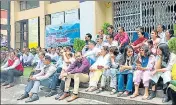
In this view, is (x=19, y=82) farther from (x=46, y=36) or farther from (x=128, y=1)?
(x=46, y=36)

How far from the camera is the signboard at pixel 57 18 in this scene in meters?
12.7

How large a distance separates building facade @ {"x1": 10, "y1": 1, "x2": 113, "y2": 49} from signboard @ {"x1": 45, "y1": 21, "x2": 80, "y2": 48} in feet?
0.82

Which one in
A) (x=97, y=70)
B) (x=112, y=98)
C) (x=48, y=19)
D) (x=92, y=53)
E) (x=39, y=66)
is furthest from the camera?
(x=48, y=19)

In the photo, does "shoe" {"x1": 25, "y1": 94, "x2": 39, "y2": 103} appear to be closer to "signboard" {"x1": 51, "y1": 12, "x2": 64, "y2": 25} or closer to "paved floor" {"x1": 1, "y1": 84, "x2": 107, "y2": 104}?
"paved floor" {"x1": 1, "y1": 84, "x2": 107, "y2": 104}

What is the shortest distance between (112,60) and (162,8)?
12.9 feet

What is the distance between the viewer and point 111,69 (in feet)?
18.8

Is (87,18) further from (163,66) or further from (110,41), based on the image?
(163,66)

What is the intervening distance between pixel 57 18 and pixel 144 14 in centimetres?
473

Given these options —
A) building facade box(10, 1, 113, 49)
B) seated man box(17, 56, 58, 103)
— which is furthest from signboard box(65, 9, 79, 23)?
seated man box(17, 56, 58, 103)

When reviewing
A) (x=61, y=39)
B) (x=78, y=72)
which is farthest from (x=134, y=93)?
(x=61, y=39)

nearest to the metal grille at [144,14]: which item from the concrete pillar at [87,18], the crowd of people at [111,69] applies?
the concrete pillar at [87,18]

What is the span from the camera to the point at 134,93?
17.2 ft

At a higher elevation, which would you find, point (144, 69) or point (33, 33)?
point (33, 33)

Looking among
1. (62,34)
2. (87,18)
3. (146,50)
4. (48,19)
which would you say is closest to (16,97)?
(146,50)
